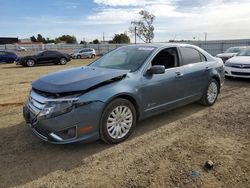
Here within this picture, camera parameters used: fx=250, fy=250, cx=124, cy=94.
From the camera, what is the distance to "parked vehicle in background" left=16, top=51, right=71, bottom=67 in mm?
19995

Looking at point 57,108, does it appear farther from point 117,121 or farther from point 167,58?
point 167,58

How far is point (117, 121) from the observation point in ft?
13.3

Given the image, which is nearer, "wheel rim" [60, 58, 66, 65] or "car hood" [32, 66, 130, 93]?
"car hood" [32, 66, 130, 93]

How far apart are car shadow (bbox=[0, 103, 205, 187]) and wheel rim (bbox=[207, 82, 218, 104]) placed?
176 centimetres

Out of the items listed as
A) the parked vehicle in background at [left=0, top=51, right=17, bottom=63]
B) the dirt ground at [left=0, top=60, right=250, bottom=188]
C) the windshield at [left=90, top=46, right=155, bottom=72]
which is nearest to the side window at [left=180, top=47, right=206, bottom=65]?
the windshield at [left=90, top=46, right=155, bottom=72]

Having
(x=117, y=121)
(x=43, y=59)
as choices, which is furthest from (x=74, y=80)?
(x=43, y=59)

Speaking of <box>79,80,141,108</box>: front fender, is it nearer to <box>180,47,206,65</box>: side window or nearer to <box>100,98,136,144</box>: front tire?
<box>100,98,136,144</box>: front tire

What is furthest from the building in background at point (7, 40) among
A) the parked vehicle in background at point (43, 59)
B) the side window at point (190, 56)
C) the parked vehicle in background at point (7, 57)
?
the side window at point (190, 56)

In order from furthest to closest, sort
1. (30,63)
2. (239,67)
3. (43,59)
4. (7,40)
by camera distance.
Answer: (7,40) → (43,59) → (30,63) → (239,67)

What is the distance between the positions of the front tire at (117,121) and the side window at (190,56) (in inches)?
74.2

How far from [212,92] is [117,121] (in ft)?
10.3

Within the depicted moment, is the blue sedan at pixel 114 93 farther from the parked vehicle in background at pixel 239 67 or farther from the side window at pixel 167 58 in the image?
the parked vehicle in background at pixel 239 67

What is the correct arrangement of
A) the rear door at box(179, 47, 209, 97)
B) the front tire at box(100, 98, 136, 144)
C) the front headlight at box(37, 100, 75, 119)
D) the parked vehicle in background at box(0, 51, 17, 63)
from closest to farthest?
the front headlight at box(37, 100, 75, 119) → the front tire at box(100, 98, 136, 144) → the rear door at box(179, 47, 209, 97) → the parked vehicle in background at box(0, 51, 17, 63)

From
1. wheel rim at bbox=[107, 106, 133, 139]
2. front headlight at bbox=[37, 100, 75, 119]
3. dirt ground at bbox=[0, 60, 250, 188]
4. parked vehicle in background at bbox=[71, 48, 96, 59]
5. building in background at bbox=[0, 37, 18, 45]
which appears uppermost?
building in background at bbox=[0, 37, 18, 45]
